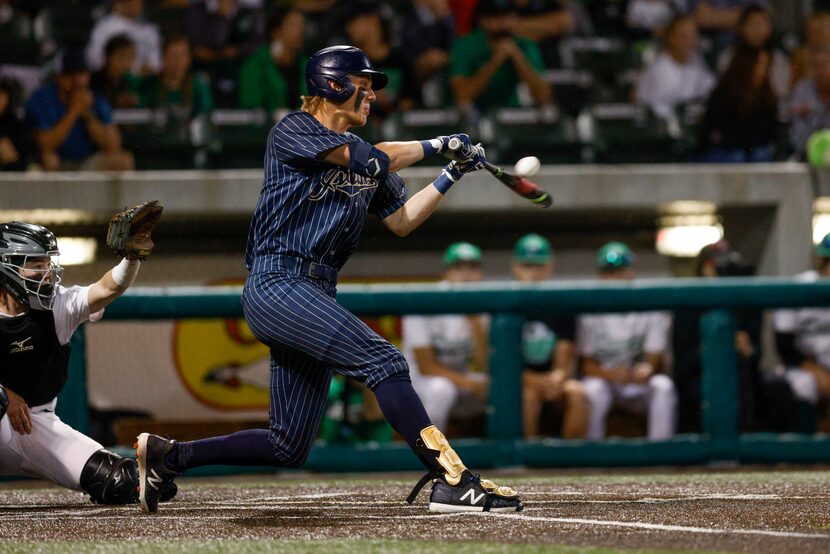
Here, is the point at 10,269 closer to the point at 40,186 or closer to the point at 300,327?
the point at 300,327

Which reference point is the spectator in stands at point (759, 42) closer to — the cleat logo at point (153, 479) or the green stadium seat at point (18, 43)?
the green stadium seat at point (18, 43)

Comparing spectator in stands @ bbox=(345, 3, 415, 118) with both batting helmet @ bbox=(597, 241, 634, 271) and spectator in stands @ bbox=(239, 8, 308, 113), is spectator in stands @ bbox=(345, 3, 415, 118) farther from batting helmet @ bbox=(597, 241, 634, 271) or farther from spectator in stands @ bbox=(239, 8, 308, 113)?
batting helmet @ bbox=(597, 241, 634, 271)

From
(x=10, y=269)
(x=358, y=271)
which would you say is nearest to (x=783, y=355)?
(x=358, y=271)

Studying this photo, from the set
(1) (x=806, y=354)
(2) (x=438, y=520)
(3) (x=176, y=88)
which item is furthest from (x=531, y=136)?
(2) (x=438, y=520)

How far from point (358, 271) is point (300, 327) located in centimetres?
438

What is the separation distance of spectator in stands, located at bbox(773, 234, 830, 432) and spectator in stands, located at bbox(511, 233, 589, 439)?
3.28 feet

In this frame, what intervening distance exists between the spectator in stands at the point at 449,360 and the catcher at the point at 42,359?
6.14 feet

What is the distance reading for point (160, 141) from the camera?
27.0 feet

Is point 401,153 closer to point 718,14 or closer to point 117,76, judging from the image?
point 117,76

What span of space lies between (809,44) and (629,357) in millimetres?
4617

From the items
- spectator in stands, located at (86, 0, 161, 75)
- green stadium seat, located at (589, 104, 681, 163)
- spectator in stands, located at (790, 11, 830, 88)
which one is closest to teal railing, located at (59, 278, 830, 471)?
green stadium seat, located at (589, 104, 681, 163)

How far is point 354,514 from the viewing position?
3.89 metres

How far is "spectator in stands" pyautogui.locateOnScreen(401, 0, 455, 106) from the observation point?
347 inches

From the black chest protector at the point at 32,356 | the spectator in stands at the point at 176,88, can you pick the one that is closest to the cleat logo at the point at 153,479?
the black chest protector at the point at 32,356
